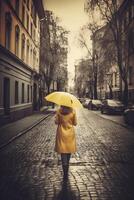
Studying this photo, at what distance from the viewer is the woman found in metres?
6.76

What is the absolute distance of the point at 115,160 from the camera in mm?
9008

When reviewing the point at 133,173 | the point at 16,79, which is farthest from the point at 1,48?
the point at 133,173

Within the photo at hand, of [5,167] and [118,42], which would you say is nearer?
[5,167]

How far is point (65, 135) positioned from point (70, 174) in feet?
3.25

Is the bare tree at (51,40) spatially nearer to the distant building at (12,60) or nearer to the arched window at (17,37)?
the distant building at (12,60)

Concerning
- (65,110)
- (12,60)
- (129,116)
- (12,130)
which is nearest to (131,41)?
(129,116)

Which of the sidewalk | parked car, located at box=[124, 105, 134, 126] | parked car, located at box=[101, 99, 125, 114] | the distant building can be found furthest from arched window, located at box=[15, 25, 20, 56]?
parked car, located at box=[101, 99, 125, 114]

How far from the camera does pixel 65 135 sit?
6.80 meters

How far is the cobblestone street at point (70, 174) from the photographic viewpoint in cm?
570

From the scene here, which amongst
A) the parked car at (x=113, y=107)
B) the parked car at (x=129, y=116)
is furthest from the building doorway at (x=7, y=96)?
the parked car at (x=113, y=107)

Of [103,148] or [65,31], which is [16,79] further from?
[65,31]

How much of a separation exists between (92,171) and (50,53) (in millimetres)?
39134

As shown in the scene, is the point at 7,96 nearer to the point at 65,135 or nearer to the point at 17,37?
the point at 17,37

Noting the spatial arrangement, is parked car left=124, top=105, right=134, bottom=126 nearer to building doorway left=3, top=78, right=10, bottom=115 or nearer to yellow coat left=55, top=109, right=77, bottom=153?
building doorway left=3, top=78, right=10, bottom=115
